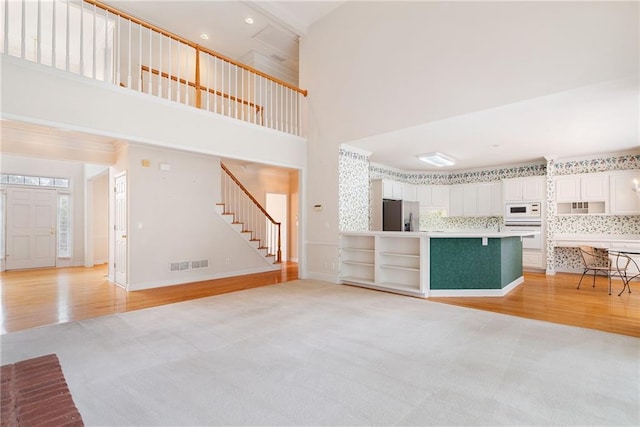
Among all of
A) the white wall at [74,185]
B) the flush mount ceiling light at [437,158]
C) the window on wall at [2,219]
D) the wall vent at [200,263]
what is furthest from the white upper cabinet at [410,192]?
the window on wall at [2,219]

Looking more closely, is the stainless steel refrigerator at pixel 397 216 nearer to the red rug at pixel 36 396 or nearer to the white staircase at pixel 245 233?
the white staircase at pixel 245 233

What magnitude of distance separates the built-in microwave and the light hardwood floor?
1437 millimetres

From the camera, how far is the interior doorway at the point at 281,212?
32.9ft

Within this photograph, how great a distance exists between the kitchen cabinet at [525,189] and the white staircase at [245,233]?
20.5ft

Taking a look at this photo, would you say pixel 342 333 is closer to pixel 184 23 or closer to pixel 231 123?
pixel 231 123

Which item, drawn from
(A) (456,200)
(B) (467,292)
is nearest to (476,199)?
(A) (456,200)

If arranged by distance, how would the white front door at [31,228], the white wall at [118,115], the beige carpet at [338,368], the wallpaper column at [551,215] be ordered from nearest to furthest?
the beige carpet at [338,368] < the white wall at [118,115] < the wallpaper column at [551,215] < the white front door at [31,228]

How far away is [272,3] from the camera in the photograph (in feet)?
20.6

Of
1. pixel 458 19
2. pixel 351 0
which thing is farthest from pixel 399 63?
pixel 351 0

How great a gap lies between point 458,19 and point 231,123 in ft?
12.9

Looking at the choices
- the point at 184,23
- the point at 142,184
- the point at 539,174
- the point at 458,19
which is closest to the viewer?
the point at 458,19

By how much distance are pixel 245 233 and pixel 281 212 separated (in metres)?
2.88

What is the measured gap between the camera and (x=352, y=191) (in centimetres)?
646

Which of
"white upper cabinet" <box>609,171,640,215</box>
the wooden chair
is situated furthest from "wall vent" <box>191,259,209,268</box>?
"white upper cabinet" <box>609,171,640,215</box>
